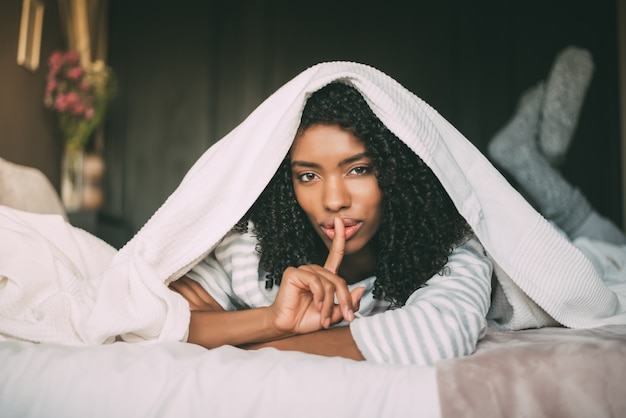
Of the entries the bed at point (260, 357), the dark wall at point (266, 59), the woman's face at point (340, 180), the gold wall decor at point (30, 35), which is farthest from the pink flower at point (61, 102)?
the woman's face at point (340, 180)

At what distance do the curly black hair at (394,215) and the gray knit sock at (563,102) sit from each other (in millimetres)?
1409

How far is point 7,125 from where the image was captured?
77.0 inches

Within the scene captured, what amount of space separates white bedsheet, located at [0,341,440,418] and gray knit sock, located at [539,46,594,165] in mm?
1888

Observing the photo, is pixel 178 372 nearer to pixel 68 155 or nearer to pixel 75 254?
pixel 75 254

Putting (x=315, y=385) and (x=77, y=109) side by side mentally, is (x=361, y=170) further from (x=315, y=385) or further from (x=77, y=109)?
(x=77, y=109)

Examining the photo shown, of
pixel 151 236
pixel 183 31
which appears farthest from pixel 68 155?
pixel 151 236

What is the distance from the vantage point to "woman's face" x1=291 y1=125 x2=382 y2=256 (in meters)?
1.03

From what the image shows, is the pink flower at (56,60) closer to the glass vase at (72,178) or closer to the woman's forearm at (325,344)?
the glass vase at (72,178)

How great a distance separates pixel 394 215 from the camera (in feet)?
3.65

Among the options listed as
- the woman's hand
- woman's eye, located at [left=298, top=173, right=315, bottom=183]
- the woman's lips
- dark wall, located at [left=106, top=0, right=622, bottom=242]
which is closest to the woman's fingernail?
the woman's hand

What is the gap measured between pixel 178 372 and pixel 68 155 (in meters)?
2.15

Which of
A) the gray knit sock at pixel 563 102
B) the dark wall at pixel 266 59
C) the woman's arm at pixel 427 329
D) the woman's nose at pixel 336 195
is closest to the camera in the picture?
the woman's arm at pixel 427 329

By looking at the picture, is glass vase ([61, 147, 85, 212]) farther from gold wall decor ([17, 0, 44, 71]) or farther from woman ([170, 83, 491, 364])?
woman ([170, 83, 491, 364])

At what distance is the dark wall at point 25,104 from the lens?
1917mm
